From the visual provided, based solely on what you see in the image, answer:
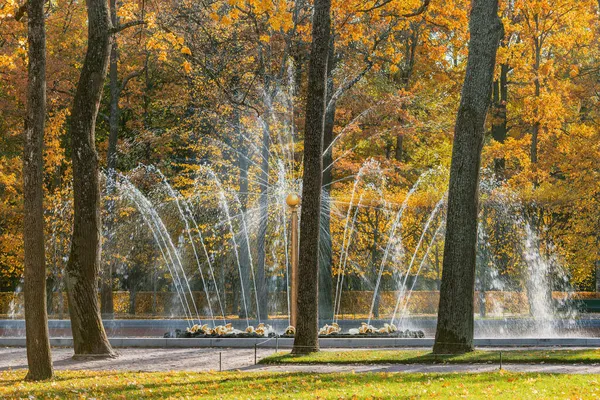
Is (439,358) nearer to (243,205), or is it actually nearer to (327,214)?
(327,214)

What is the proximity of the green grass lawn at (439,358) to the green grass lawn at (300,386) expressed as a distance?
1.66 metres

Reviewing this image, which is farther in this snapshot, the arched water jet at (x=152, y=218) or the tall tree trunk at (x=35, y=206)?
the arched water jet at (x=152, y=218)

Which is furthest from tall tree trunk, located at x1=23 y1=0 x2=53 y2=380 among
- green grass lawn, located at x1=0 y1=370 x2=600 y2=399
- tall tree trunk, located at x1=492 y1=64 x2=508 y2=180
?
tall tree trunk, located at x1=492 y1=64 x2=508 y2=180

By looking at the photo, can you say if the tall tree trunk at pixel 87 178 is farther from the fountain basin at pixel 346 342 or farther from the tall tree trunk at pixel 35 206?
the tall tree trunk at pixel 35 206

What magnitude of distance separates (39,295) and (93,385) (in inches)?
61.1

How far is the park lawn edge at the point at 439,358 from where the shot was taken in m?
13.3

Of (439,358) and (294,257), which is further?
(294,257)

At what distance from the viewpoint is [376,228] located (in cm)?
2923

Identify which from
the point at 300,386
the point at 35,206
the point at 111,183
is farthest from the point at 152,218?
the point at 300,386

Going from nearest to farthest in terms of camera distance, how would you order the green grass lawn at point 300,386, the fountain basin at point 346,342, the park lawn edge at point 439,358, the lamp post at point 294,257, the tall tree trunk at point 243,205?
the green grass lawn at point 300,386, the park lawn edge at point 439,358, the fountain basin at point 346,342, the lamp post at point 294,257, the tall tree trunk at point 243,205

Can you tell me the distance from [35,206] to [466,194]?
22.6 feet

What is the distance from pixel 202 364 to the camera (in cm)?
1436

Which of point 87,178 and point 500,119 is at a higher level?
point 500,119

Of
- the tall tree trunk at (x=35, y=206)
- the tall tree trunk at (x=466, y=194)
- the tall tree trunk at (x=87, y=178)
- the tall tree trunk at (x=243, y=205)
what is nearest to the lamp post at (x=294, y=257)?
A: the tall tree trunk at (x=466, y=194)
